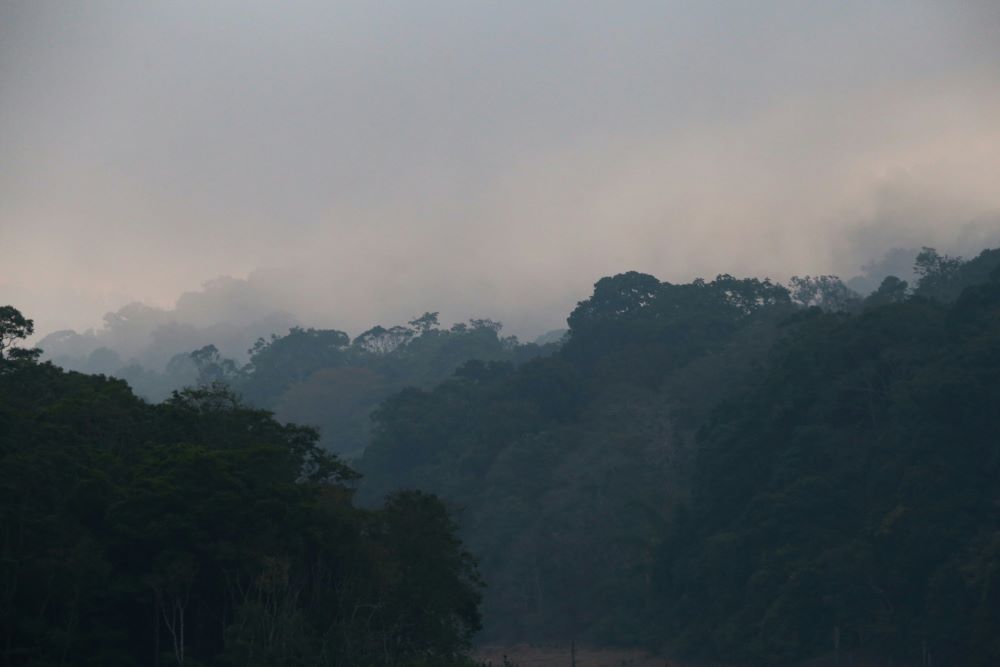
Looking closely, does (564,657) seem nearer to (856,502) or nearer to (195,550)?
(856,502)

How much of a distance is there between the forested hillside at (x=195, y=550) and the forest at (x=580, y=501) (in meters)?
0.08

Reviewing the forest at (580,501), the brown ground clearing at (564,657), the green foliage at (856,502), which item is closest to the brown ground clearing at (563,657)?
the brown ground clearing at (564,657)

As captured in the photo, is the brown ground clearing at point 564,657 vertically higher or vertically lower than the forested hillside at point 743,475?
lower

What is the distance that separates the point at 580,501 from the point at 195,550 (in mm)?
38635

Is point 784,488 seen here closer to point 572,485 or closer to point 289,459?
point 572,485

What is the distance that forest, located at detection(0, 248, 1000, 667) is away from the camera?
2891 cm

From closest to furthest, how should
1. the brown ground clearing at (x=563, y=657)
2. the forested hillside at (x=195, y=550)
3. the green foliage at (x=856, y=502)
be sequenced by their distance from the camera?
the forested hillside at (x=195, y=550), the green foliage at (x=856, y=502), the brown ground clearing at (x=563, y=657)

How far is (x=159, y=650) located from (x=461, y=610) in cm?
918

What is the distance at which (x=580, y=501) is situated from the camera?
65562mm

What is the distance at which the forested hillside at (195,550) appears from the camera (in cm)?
2747

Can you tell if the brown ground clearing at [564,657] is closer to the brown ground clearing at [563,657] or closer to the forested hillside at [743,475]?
the brown ground clearing at [563,657]

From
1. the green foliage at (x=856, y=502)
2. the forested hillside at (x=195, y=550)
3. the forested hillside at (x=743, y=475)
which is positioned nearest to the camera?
the forested hillside at (x=195, y=550)

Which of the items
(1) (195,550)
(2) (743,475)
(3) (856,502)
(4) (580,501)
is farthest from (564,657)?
(1) (195,550)

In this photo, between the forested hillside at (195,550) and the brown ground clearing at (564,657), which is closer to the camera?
the forested hillside at (195,550)
